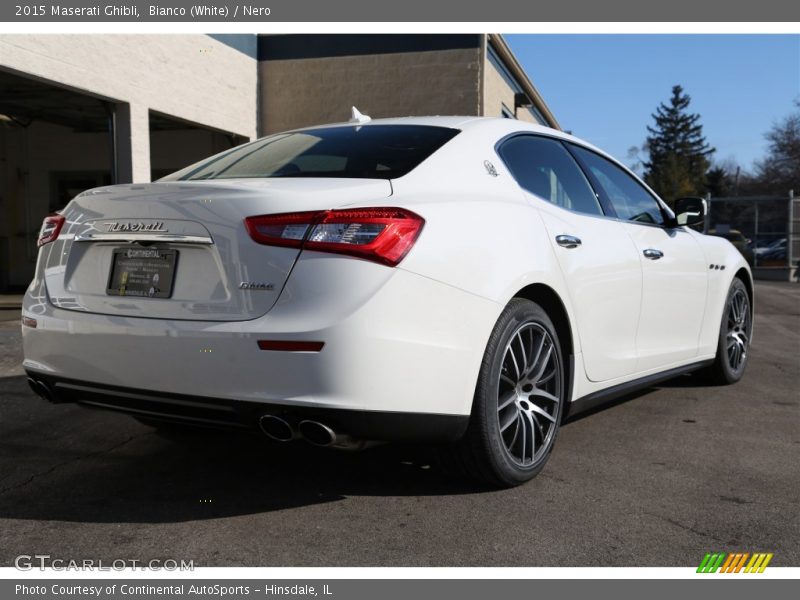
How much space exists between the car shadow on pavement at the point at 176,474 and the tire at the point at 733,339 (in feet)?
9.21

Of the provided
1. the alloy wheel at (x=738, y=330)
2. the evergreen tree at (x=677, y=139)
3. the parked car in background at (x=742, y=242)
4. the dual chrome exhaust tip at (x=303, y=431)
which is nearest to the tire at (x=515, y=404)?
the dual chrome exhaust tip at (x=303, y=431)

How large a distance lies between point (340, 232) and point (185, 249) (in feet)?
1.95

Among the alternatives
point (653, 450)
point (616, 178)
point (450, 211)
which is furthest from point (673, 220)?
point (450, 211)

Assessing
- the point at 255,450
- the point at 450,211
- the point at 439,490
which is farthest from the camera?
the point at 255,450

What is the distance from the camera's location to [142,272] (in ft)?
10.1

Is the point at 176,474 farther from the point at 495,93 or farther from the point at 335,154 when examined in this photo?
the point at 495,93

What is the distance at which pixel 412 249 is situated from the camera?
2.89 meters

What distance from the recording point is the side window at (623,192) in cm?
452

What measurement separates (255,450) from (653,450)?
1.97 m

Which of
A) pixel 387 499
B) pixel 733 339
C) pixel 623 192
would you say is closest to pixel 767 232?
pixel 733 339

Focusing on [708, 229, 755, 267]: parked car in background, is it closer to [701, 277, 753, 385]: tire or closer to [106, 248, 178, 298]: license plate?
[701, 277, 753, 385]: tire

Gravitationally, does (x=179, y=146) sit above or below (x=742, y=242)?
above

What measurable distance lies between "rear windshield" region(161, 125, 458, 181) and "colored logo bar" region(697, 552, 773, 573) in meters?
1.75

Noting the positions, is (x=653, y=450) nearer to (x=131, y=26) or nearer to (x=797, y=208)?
(x=131, y=26)
